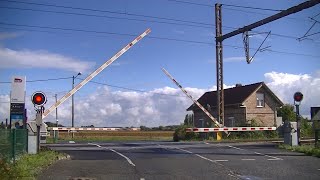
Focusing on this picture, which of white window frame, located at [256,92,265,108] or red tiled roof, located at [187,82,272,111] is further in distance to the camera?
white window frame, located at [256,92,265,108]

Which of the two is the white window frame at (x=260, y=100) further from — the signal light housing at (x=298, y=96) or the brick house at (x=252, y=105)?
the signal light housing at (x=298, y=96)

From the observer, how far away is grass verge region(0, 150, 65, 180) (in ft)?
38.3

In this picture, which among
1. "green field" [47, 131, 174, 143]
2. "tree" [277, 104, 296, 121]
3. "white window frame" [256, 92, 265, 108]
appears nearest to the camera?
"green field" [47, 131, 174, 143]

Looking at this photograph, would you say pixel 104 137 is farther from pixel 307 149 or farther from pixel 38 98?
pixel 38 98

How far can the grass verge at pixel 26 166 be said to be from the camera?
38.3 feet

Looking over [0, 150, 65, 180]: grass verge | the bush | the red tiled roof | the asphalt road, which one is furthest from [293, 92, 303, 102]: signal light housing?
the red tiled roof

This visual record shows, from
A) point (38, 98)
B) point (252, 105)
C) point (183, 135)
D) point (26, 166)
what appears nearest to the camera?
point (26, 166)

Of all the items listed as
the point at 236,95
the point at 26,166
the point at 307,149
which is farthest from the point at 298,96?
the point at 236,95

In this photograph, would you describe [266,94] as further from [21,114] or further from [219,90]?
[21,114]

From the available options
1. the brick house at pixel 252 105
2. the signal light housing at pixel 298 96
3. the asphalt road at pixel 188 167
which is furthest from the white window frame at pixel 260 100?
the asphalt road at pixel 188 167

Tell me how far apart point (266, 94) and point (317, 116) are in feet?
96.6

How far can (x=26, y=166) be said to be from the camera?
555 inches

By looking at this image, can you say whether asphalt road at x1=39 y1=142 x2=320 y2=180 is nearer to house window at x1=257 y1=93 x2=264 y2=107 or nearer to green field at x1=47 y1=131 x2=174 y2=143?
green field at x1=47 y1=131 x2=174 y2=143

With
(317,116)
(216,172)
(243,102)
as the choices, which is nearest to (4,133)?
(216,172)
